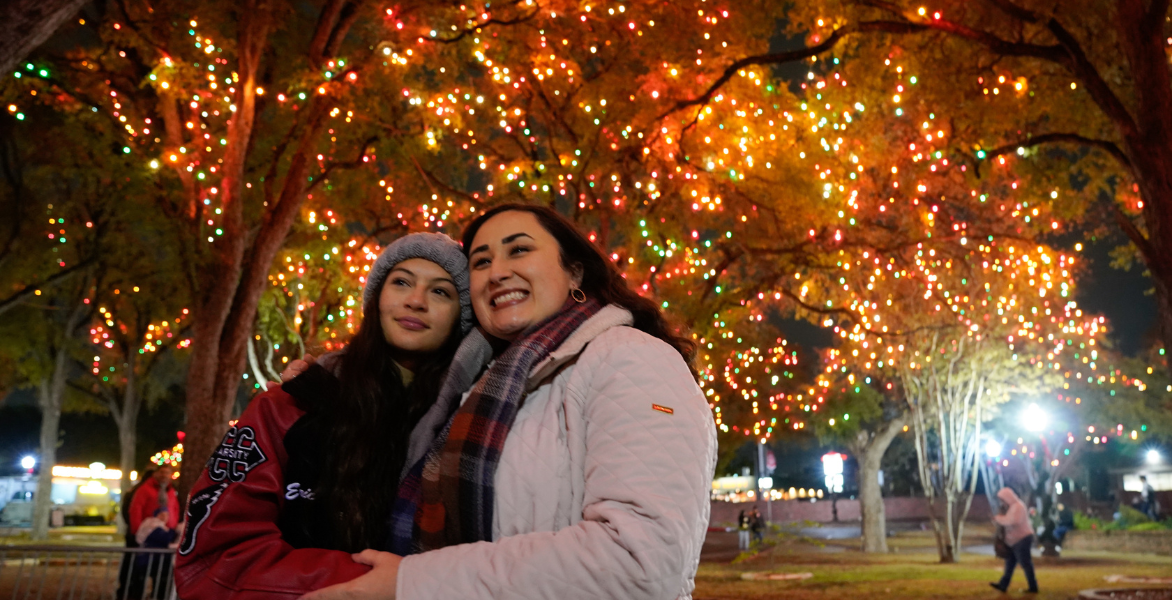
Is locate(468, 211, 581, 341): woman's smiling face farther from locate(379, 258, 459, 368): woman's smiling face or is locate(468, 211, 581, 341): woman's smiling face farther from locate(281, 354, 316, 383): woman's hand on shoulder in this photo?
locate(281, 354, 316, 383): woman's hand on shoulder

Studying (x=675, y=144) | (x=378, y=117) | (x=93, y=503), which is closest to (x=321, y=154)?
(x=378, y=117)

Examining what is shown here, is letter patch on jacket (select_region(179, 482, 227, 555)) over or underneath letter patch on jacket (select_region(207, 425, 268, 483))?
underneath

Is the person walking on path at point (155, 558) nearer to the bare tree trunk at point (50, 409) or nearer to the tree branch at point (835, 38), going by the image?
the tree branch at point (835, 38)

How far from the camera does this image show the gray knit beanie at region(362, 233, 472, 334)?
274 cm

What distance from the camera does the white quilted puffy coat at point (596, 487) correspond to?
1650 millimetres

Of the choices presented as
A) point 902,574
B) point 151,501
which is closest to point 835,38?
point 151,501

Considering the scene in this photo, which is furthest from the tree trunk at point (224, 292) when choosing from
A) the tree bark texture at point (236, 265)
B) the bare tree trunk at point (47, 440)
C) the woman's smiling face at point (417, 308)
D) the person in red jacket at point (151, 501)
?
the bare tree trunk at point (47, 440)

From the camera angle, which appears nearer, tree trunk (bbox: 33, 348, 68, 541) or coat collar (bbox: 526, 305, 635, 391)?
coat collar (bbox: 526, 305, 635, 391)

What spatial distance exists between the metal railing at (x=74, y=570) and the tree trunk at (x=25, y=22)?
177 inches

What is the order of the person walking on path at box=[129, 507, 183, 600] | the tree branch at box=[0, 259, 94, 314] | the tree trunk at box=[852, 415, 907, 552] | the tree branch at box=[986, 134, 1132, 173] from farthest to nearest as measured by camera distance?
the tree trunk at box=[852, 415, 907, 552] < the tree branch at box=[0, 259, 94, 314] < the tree branch at box=[986, 134, 1132, 173] < the person walking on path at box=[129, 507, 183, 600]

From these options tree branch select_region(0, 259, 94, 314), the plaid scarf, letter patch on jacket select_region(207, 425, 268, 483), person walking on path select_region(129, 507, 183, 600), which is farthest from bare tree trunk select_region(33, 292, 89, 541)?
the plaid scarf

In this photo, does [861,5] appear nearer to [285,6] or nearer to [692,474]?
[285,6]

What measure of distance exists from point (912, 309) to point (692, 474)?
57.3 ft

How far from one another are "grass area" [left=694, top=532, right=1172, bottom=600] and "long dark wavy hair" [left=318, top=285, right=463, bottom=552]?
1137cm
